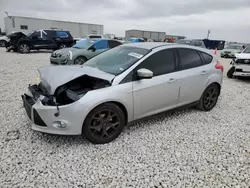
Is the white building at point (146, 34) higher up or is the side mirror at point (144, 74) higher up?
the white building at point (146, 34)

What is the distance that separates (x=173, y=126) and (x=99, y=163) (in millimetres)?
1647

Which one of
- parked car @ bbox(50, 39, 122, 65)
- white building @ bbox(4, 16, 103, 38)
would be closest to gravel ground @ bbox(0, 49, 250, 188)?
parked car @ bbox(50, 39, 122, 65)

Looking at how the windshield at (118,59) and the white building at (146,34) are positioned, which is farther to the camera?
the white building at (146,34)

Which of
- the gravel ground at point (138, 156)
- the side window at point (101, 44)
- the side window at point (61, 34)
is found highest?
the side window at point (61, 34)

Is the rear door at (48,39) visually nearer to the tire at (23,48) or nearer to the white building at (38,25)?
the tire at (23,48)

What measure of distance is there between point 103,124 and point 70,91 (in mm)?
Result: 677

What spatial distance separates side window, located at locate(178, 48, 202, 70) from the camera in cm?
386

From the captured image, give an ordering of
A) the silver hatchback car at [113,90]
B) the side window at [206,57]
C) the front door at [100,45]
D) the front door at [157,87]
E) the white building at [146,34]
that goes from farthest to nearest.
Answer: the white building at [146,34] → the front door at [100,45] → the side window at [206,57] → the front door at [157,87] → the silver hatchback car at [113,90]

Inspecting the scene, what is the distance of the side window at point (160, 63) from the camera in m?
3.39

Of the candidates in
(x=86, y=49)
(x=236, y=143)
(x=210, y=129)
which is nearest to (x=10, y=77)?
(x=86, y=49)

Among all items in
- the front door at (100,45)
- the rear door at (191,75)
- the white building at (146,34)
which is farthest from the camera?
the white building at (146,34)

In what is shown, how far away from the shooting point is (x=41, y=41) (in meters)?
15.6

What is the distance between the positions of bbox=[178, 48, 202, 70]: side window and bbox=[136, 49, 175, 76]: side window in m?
0.23

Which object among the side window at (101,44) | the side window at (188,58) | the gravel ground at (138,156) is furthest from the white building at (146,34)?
the gravel ground at (138,156)
